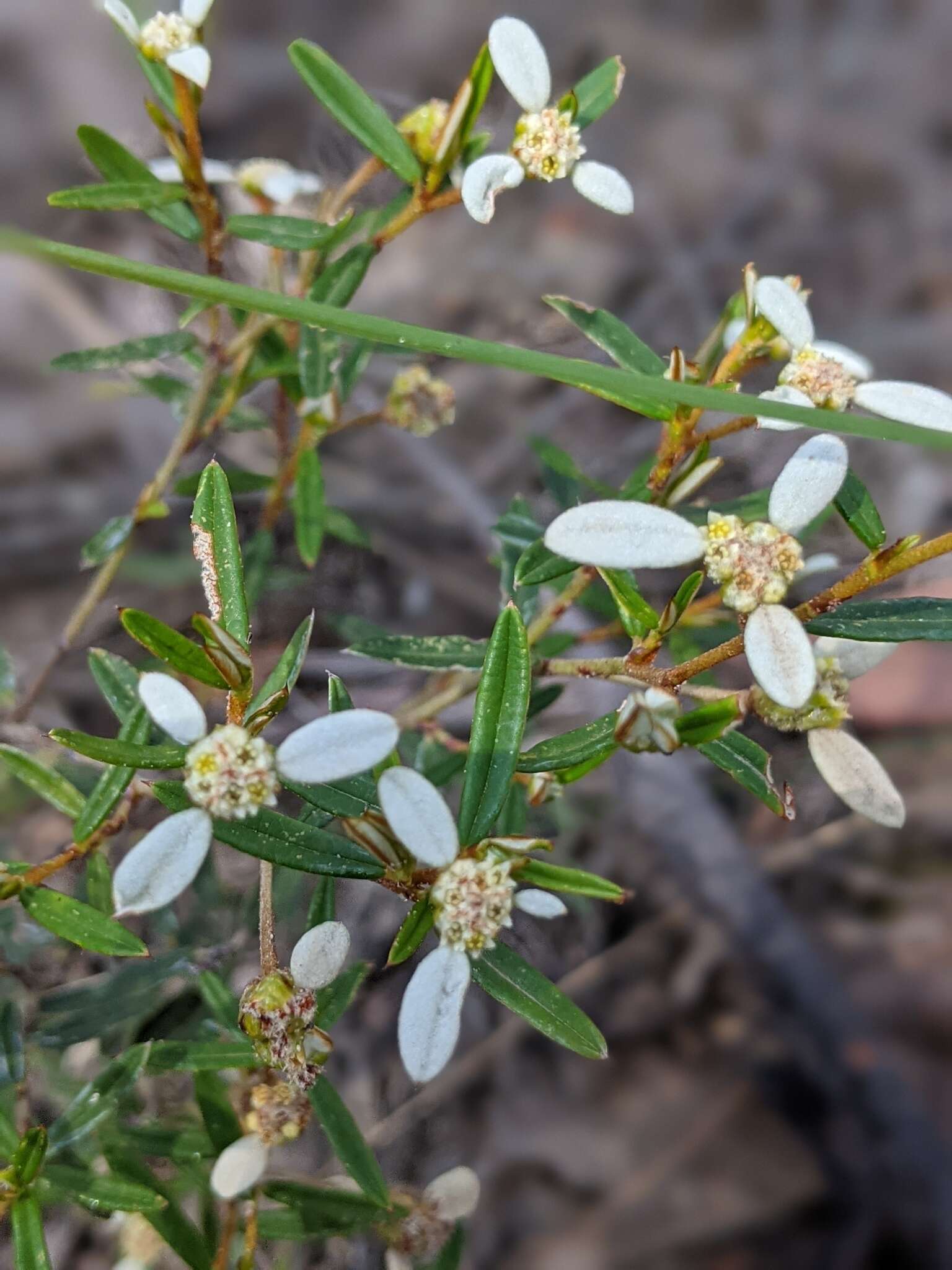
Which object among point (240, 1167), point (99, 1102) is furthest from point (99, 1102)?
point (240, 1167)

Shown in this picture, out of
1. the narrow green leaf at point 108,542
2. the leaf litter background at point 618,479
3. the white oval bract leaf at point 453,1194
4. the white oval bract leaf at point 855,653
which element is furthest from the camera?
the leaf litter background at point 618,479

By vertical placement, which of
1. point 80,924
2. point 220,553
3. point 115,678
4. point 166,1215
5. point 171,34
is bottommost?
point 166,1215

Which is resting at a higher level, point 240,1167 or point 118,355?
point 118,355

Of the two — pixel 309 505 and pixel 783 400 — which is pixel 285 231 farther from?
pixel 783 400

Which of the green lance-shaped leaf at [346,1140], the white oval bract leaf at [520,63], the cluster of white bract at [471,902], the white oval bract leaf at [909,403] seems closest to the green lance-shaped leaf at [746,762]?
the cluster of white bract at [471,902]

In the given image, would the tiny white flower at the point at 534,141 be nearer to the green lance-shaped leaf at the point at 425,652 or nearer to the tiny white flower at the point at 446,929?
the green lance-shaped leaf at the point at 425,652

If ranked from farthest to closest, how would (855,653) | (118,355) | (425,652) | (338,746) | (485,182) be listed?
(118,355)
(425,652)
(855,653)
(485,182)
(338,746)

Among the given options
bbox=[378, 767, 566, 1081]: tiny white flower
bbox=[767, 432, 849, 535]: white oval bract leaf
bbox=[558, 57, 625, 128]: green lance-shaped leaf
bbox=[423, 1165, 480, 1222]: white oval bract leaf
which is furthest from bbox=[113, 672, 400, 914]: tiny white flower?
bbox=[558, 57, 625, 128]: green lance-shaped leaf
